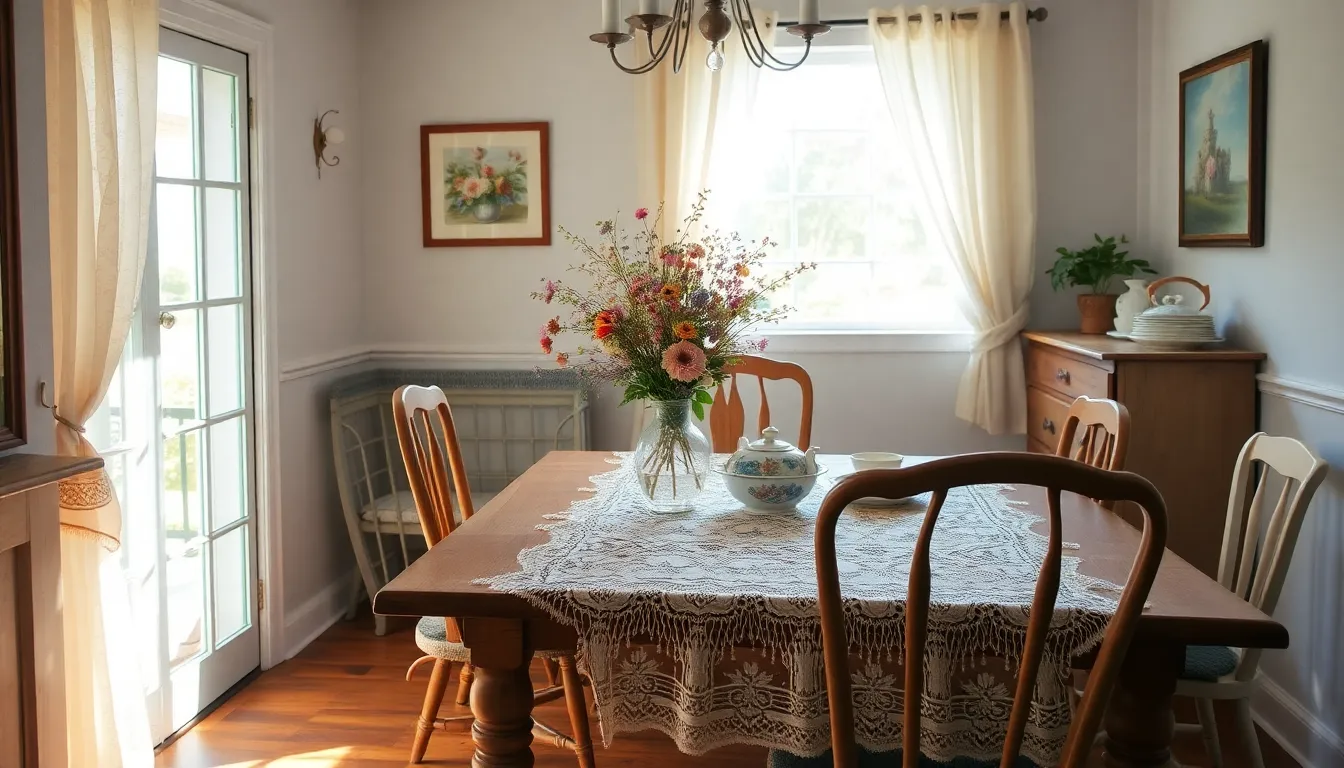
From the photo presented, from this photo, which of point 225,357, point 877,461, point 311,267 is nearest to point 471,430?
point 311,267

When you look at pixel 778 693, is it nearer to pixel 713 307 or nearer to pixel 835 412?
pixel 713 307

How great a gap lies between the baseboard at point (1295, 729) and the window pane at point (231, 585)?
2924 mm

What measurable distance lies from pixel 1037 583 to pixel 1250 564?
1082 millimetres

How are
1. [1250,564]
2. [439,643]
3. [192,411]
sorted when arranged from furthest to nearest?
[192,411], [439,643], [1250,564]

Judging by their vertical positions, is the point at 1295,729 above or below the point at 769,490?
below

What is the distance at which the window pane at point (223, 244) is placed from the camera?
339cm

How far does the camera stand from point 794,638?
6.07ft

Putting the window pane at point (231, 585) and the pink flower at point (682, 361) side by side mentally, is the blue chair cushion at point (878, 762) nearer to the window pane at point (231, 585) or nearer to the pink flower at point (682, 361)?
the pink flower at point (682, 361)

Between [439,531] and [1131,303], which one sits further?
[1131,303]

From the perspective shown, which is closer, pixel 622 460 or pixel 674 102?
pixel 622 460

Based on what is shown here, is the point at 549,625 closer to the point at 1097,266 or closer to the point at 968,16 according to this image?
the point at 1097,266

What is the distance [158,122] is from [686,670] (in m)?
2.18

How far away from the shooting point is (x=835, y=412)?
4309 millimetres

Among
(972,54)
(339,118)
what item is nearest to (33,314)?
(339,118)
